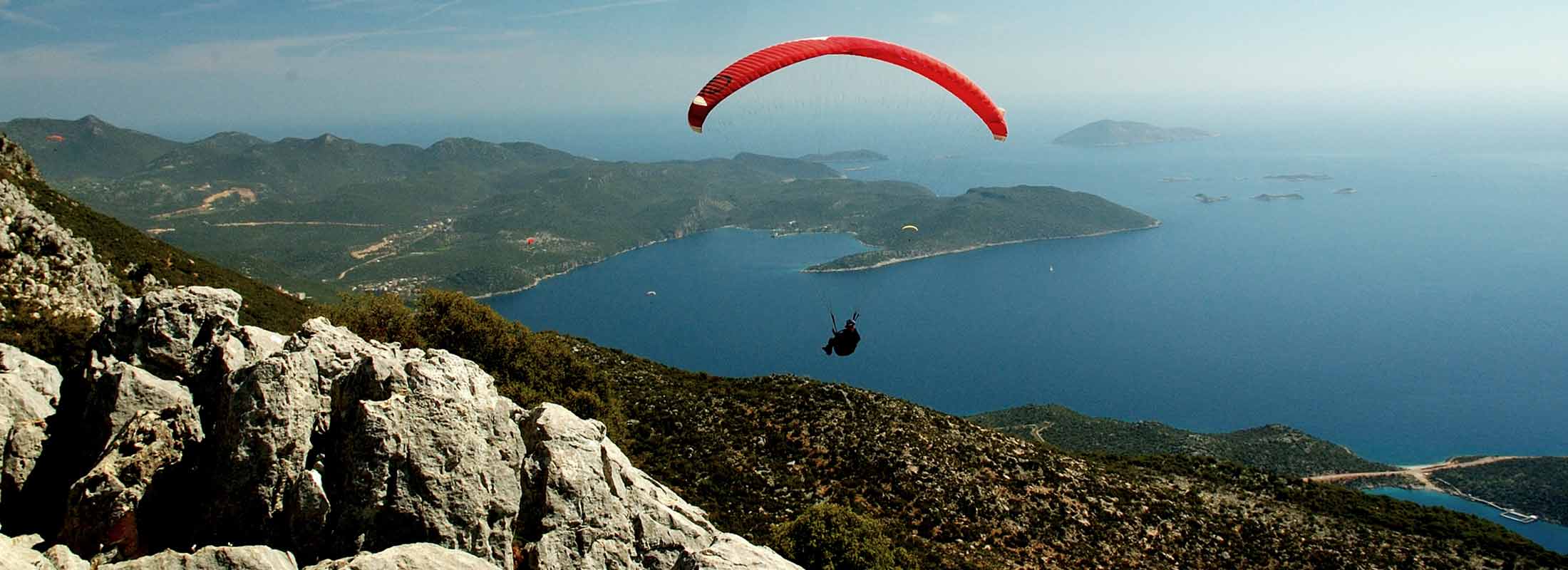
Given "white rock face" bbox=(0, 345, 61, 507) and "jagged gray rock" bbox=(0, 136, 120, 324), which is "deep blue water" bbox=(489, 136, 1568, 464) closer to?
"jagged gray rock" bbox=(0, 136, 120, 324)

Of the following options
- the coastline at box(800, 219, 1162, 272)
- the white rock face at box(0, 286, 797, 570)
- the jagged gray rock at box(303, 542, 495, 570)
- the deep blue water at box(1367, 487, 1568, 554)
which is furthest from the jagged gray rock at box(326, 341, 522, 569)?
the coastline at box(800, 219, 1162, 272)

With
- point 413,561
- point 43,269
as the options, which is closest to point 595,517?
point 413,561

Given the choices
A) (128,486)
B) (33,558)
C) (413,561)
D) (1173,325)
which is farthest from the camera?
(1173,325)

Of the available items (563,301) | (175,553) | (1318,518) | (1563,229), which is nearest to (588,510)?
(175,553)

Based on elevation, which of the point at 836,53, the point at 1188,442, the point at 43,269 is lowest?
the point at 1188,442

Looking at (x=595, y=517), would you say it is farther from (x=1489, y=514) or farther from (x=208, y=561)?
(x=1489, y=514)

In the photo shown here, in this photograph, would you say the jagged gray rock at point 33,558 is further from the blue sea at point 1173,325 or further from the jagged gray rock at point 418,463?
→ the blue sea at point 1173,325

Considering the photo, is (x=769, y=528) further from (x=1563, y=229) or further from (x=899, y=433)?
(x=1563, y=229)
